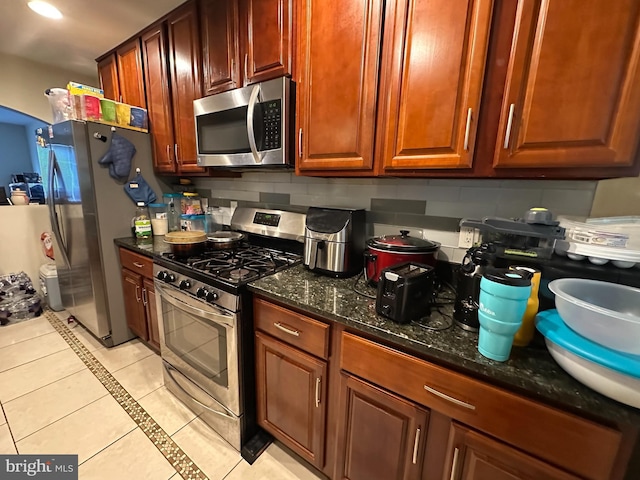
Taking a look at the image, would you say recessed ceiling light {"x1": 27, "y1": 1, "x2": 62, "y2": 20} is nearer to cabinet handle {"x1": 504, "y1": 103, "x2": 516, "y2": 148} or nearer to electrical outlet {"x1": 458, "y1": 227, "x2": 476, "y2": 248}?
cabinet handle {"x1": 504, "y1": 103, "x2": 516, "y2": 148}

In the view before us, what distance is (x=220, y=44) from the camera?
1568 millimetres

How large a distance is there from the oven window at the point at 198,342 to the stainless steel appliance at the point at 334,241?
581mm

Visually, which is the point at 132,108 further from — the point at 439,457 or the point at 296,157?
the point at 439,457

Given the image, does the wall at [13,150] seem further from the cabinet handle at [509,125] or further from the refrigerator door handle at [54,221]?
the cabinet handle at [509,125]

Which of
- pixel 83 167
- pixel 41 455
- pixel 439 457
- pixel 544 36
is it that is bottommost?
pixel 41 455

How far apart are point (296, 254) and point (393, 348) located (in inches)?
38.8

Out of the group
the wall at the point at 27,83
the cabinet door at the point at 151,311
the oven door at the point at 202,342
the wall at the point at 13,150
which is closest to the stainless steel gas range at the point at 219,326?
the oven door at the point at 202,342

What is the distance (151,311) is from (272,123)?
5.27 feet

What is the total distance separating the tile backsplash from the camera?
1.08 m

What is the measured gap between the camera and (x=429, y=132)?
1.01 m

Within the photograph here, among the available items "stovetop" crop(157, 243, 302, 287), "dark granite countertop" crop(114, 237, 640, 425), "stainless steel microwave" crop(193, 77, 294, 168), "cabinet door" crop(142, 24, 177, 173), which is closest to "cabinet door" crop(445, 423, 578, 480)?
"dark granite countertop" crop(114, 237, 640, 425)

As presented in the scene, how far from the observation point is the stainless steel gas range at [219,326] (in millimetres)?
1274

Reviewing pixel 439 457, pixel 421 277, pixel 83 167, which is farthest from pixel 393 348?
pixel 83 167

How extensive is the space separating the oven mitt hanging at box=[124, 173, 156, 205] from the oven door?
0.91 metres
